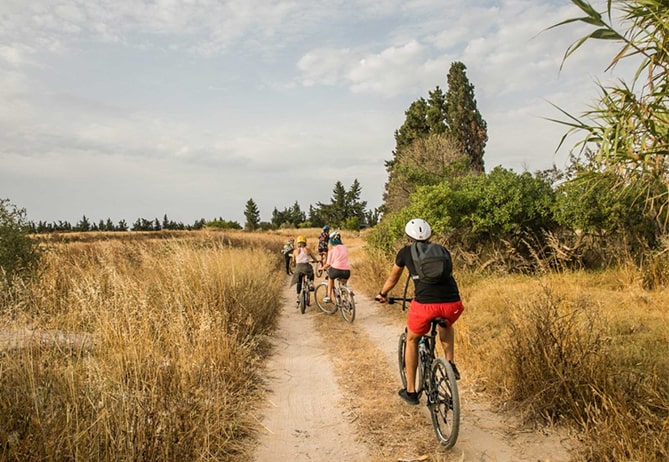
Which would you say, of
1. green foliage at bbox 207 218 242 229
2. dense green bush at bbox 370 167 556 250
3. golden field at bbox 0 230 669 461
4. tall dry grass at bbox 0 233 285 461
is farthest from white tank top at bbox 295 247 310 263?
green foliage at bbox 207 218 242 229

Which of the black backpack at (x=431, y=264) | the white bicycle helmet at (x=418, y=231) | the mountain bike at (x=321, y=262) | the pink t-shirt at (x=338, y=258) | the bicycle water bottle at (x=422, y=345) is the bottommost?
the bicycle water bottle at (x=422, y=345)

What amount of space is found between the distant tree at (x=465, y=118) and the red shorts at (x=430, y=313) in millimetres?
33086

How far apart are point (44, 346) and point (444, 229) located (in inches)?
400

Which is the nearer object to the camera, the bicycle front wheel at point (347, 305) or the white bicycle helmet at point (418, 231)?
the white bicycle helmet at point (418, 231)

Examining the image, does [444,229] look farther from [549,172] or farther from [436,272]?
[436,272]

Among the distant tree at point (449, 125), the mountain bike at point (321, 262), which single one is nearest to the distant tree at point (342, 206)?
the distant tree at point (449, 125)

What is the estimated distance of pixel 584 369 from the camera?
428 centimetres

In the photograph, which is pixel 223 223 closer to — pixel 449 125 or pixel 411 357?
pixel 449 125

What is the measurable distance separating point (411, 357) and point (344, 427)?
1.06m

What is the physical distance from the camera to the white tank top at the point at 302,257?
1190 cm

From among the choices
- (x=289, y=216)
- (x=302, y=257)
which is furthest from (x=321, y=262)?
(x=289, y=216)

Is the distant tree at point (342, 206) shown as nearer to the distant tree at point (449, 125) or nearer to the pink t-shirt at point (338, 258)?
the distant tree at point (449, 125)

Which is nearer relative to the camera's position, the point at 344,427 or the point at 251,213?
the point at 344,427

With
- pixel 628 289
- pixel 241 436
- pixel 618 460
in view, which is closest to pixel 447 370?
pixel 618 460
